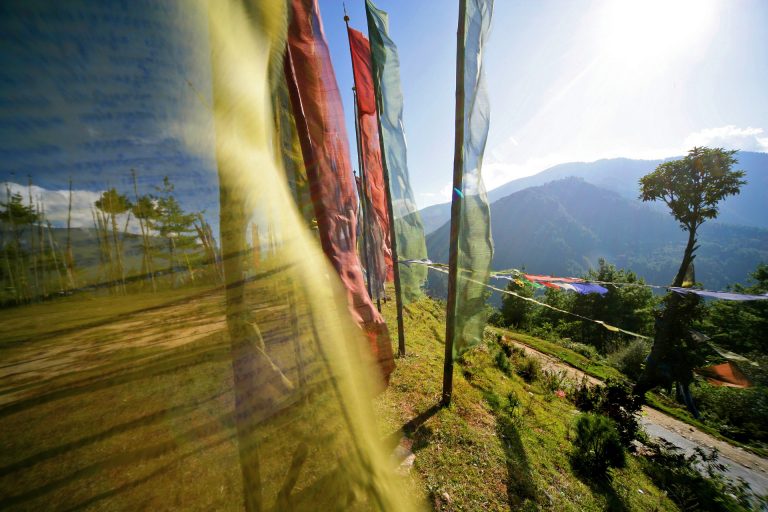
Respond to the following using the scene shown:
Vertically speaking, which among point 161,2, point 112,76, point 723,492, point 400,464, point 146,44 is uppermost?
Answer: point 161,2

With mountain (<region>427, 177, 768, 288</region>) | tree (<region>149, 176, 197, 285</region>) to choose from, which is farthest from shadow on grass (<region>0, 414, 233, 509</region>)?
mountain (<region>427, 177, 768, 288</region>)

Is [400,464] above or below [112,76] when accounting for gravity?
below

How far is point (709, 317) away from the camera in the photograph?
83.3 ft

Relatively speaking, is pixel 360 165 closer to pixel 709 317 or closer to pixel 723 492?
pixel 723 492

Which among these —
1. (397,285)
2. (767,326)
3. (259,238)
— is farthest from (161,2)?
(767,326)

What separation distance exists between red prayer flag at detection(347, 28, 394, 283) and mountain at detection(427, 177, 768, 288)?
420 feet

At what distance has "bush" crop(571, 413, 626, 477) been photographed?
14.0 feet

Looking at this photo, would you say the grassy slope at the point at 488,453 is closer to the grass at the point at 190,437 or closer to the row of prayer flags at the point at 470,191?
the grass at the point at 190,437

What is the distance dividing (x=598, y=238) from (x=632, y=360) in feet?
573

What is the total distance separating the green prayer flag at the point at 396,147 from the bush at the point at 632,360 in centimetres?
1843

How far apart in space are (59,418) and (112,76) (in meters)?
4.29

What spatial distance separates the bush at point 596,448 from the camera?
4.26 metres

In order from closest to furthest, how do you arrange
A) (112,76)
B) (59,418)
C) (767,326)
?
(112,76) → (59,418) → (767,326)

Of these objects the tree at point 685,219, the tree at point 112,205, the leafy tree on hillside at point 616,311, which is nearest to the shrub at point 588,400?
the tree at point 685,219
